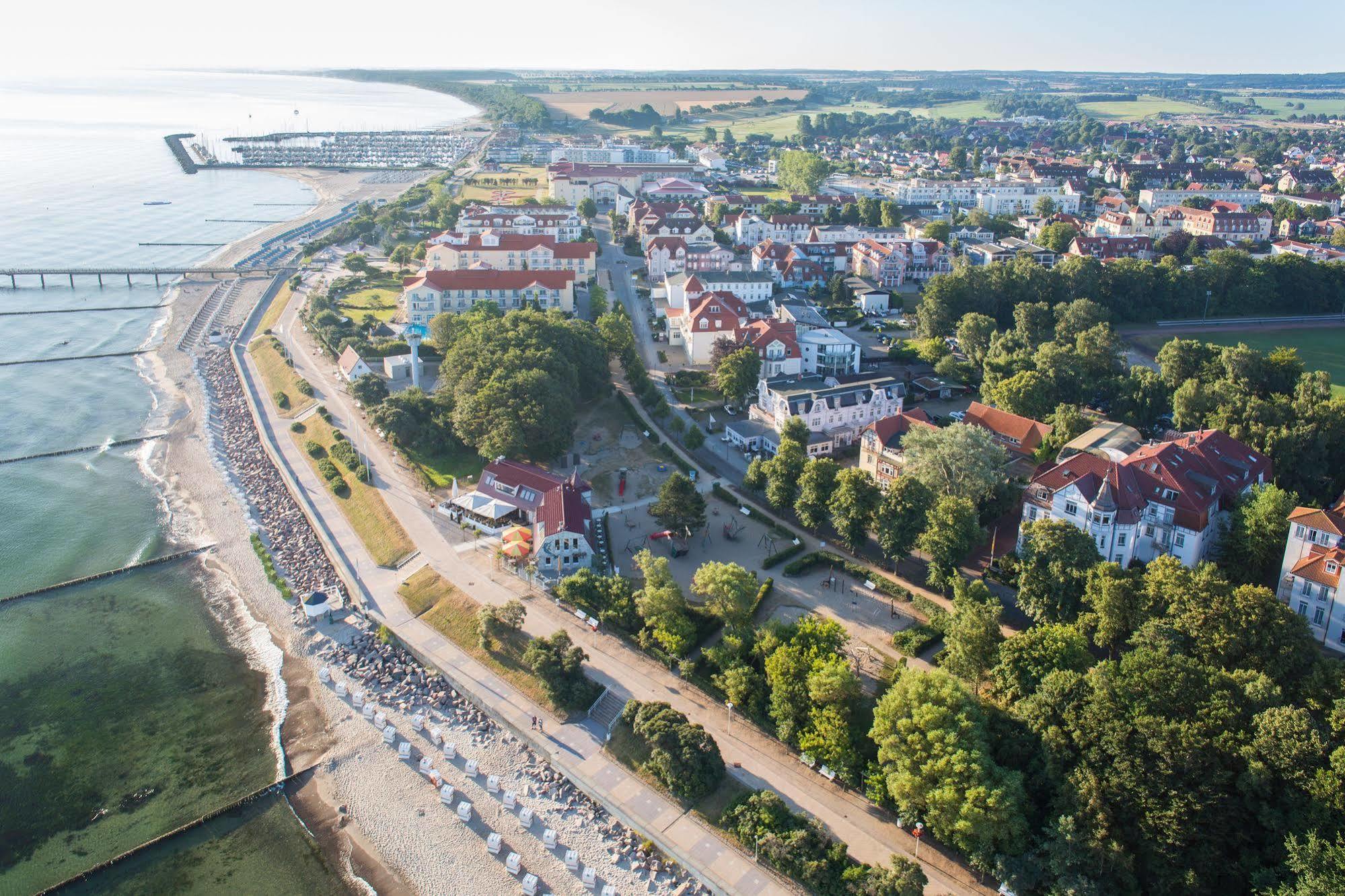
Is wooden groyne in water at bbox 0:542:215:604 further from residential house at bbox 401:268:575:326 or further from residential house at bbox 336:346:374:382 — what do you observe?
residential house at bbox 401:268:575:326

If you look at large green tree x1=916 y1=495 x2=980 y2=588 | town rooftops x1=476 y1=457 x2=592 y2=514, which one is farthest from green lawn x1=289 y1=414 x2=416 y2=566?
large green tree x1=916 y1=495 x2=980 y2=588

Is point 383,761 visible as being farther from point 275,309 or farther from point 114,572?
point 275,309

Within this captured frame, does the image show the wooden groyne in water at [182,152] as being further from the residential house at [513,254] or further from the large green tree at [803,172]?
the residential house at [513,254]

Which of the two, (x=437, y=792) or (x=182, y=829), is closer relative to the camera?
(x=182, y=829)

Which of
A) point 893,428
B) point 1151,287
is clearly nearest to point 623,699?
point 893,428

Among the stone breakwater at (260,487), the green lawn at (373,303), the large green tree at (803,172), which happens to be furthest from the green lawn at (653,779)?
the large green tree at (803,172)

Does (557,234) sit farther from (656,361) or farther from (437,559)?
(437,559)
